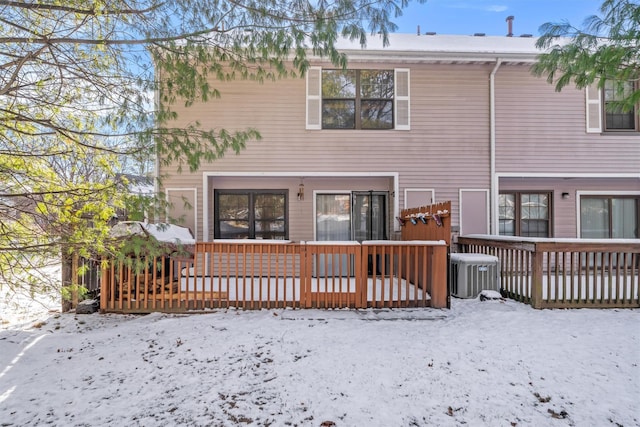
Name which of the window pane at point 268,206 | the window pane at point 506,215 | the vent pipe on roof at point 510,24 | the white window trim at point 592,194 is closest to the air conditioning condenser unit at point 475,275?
the window pane at point 506,215

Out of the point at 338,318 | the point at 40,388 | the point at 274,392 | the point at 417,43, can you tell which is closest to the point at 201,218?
the point at 338,318

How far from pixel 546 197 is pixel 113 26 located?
30.2 feet

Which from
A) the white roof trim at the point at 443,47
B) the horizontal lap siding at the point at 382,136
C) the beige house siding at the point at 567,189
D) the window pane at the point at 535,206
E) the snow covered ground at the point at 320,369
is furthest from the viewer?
the window pane at the point at 535,206

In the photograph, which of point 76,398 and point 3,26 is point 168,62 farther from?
point 76,398

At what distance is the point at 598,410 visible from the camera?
270 cm

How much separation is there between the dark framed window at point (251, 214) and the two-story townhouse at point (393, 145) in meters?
0.02

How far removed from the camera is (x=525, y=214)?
823cm

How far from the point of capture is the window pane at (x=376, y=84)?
7.82 metres

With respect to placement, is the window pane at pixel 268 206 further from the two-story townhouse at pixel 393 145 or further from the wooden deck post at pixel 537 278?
the wooden deck post at pixel 537 278

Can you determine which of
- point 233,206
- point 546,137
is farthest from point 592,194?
point 233,206

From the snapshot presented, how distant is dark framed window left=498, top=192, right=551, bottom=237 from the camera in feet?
26.9

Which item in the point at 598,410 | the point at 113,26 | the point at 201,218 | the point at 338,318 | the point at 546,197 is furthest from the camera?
the point at 546,197

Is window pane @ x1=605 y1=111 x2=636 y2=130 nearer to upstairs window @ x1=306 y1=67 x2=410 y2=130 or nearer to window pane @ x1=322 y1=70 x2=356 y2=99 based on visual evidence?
upstairs window @ x1=306 y1=67 x2=410 y2=130

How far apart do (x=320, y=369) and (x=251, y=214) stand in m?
5.16
